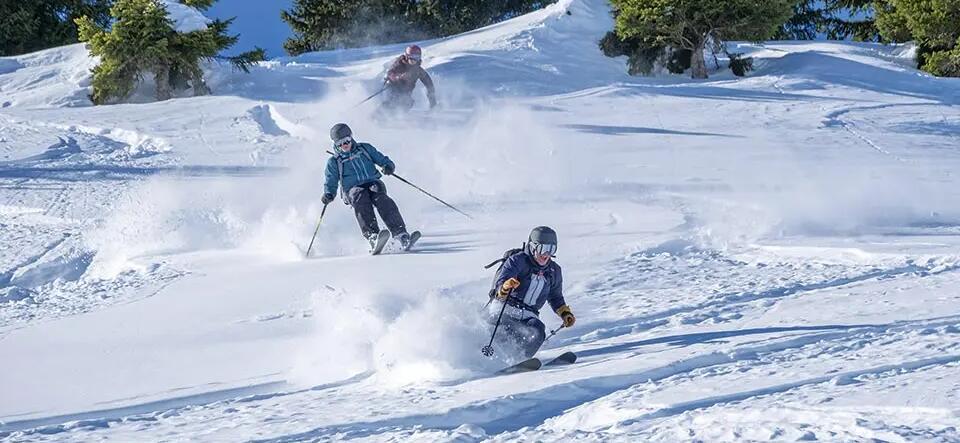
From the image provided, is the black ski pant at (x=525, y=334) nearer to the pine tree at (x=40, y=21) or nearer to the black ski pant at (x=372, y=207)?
the black ski pant at (x=372, y=207)

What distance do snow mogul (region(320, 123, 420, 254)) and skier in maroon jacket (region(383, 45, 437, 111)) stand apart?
762cm

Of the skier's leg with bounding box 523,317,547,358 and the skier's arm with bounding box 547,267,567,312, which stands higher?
the skier's arm with bounding box 547,267,567,312

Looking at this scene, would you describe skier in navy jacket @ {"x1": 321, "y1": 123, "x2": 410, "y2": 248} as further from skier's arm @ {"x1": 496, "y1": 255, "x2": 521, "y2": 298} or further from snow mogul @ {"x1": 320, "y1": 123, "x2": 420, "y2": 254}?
skier's arm @ {"x1": 496, "y1": 255, "x2": 521, "y2": 298}

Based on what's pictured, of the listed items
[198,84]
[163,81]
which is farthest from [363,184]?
[163,81]

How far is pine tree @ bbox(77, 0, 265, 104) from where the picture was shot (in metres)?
20.0

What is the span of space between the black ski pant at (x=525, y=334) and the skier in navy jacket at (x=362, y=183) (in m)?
3.86

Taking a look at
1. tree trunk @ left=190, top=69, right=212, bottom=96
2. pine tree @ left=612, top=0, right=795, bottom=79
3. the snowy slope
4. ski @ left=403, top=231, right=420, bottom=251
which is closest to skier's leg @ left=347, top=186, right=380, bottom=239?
ski @ left=403, top=231, right=420, bottom=251

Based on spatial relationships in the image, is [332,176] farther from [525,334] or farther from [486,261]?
[525,334]

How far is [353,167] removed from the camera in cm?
1062

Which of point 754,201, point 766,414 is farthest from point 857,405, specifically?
point 754,201

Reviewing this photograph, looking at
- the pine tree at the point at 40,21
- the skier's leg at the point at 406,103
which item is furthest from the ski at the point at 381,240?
the pine tree at the point at 40,21

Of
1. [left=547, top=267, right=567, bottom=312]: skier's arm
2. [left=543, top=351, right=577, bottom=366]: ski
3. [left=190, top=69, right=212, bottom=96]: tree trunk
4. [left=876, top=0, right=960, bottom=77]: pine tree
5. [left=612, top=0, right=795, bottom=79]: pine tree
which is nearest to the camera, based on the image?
[left=543, top=351, right=577, bottom=366]: ski

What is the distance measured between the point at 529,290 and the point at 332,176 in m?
4.31

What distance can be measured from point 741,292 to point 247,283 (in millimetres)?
4073
